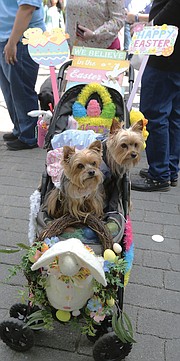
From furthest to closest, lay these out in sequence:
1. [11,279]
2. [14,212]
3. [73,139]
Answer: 1. [14,212]
2. [11,279]
3. [73,139]

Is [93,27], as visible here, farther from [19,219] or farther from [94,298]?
[94,298]

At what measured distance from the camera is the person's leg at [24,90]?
15.2ft

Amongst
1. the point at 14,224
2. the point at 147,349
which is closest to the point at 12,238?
the point at 14,224

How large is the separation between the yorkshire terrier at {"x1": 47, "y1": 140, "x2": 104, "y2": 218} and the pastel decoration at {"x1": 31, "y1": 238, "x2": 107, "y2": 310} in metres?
0.37

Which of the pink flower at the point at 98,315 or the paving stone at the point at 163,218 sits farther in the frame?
the paving stone at the point at 163,218

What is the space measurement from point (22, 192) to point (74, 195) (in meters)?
2.01

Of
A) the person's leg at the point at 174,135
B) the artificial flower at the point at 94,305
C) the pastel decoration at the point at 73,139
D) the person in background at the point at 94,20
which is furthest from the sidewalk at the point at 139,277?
the person in background at the point at 94,20

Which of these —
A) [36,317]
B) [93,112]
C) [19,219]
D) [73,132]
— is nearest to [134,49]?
[93,112]

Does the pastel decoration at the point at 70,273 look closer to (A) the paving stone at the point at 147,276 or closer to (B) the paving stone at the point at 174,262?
(A) the paving stone at the point at 147,276

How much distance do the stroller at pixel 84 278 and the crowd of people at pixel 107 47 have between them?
1.72m

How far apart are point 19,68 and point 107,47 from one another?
1155 mm

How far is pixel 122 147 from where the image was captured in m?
2.55

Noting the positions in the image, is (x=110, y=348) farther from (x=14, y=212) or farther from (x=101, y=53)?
(x=101, y=53)

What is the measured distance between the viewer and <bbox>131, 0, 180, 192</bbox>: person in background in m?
3.75
